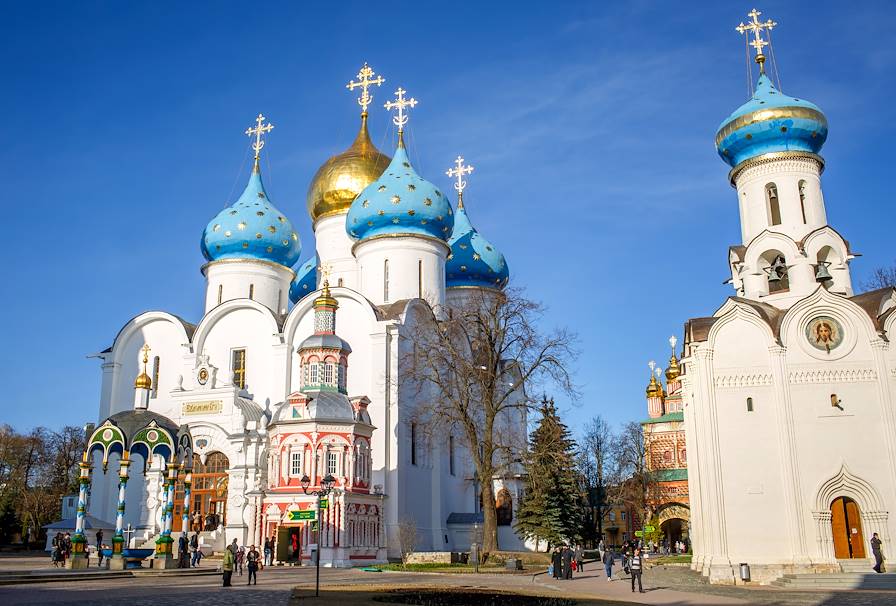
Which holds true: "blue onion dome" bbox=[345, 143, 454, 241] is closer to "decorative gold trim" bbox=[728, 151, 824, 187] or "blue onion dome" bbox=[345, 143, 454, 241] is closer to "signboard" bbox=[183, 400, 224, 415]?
"signboard" bbox=[183, 400, 224, 415]

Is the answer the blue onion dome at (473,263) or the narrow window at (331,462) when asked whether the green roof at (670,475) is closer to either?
the blue onion dome at (473,263)

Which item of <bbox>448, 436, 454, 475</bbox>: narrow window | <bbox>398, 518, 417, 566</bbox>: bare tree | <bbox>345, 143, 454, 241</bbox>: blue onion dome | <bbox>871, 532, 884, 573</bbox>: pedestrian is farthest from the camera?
<bbox>448, 436, 454, 475</bbox>: narrow window

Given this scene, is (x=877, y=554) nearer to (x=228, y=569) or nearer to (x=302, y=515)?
(x=228, y=569)

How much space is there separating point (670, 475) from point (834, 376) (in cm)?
2493

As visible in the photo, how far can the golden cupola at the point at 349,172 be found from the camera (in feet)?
110

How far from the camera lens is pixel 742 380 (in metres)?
18.7

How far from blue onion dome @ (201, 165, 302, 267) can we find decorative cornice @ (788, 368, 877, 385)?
1976 centimetres

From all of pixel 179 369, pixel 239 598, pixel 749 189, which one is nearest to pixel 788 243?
pixel 749 189

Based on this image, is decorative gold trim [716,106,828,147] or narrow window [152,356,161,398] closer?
decorative gold trim [716,106,828,147]

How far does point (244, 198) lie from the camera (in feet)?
107

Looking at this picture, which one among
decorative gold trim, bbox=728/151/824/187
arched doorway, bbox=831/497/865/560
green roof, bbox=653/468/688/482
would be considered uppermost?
decorative gold trim, bbox=728/151/824/187

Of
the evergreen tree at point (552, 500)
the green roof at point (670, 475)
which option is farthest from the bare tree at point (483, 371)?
the green roof at point (670, 475)

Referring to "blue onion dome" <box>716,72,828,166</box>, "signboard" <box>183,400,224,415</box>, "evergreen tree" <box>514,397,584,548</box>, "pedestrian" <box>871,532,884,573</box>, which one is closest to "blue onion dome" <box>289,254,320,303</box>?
"signboard" <box>183,400,224,415</box>

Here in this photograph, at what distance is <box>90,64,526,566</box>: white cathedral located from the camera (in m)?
23.5
